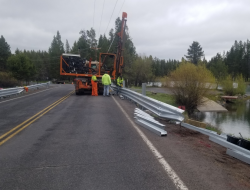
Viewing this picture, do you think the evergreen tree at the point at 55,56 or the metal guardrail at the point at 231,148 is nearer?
the metal guardrail at the point at 231,148

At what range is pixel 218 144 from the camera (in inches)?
264

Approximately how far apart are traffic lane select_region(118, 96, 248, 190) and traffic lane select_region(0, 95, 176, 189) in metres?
0.36

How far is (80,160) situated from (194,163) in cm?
230

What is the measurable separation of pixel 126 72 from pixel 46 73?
49976 mm

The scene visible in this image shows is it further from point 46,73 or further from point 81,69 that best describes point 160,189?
point 46,73

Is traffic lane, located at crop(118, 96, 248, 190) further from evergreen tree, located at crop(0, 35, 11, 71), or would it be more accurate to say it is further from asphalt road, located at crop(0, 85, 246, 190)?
evergreen tree, located at crop(0, 35, 11, 71)

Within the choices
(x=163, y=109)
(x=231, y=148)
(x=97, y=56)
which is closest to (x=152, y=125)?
(x=163, y=109)

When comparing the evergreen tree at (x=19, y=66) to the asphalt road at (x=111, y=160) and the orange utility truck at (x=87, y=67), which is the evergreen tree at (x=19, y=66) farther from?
the asphalt road at (x=111, y=160)

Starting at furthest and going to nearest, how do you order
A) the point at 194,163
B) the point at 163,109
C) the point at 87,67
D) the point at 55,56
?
the point at 55,56 < the point at 87,67 < the point at 163,109 < the point at 194,163

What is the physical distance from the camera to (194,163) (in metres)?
5.02

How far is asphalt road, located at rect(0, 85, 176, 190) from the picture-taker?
4.13 metres

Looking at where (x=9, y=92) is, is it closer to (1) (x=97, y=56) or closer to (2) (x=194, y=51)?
(1) (x=97, y=56)

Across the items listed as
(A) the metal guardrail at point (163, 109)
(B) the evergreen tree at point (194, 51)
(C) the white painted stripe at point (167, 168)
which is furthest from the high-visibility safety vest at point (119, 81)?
(B) the evergreen tree at point (194, 51)

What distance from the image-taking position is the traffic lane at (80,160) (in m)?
4.13
